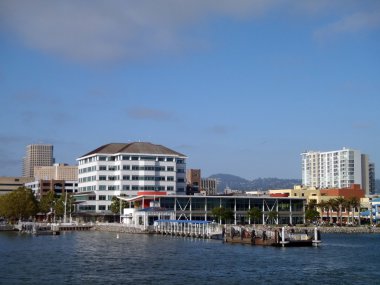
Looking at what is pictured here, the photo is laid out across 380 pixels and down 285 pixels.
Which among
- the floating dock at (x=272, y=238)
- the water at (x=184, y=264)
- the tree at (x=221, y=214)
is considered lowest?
the water at (x=184, y=264)

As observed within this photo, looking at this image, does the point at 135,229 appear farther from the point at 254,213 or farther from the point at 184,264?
the point at 184,264

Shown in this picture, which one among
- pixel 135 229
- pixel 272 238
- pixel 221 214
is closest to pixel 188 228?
pixel 135 229

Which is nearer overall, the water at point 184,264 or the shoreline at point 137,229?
the water at point 184,264

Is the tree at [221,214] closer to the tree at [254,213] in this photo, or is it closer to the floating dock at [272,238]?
the tree at [254,213]

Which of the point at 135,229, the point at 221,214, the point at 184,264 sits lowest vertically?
the point at 184,264

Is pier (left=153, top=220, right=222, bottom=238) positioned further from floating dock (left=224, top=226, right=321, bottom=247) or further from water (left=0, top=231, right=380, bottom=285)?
water (left=0, top=231, right=380, bottom=285)

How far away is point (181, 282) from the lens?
67.8 meters

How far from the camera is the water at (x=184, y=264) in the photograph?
2778 inches

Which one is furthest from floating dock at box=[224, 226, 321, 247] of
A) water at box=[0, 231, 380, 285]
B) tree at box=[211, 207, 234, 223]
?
tree at box=[211, 207, 234, 223]

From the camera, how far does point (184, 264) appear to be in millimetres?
84750

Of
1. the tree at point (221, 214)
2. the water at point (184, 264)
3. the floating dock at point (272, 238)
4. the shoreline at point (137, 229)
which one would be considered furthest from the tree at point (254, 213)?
Result: the water at point (184, 264)

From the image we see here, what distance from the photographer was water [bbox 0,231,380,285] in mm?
70562

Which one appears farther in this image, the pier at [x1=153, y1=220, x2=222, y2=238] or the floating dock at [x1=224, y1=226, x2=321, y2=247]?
the pier at [x1=153, y1=220, x2=222, y2=238]

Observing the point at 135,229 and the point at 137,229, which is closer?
the point at 137,229
